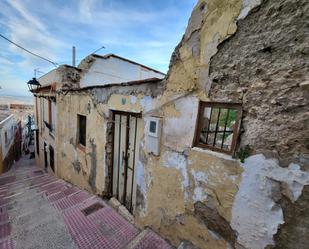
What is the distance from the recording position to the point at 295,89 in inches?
47.9

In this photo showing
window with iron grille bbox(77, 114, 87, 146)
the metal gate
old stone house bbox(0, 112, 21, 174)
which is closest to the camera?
the metal gate

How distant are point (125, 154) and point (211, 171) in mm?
1882

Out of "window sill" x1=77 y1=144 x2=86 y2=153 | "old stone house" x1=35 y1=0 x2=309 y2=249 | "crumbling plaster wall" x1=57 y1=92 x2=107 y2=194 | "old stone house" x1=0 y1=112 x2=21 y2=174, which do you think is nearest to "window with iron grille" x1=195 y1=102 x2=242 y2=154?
"old stone house" x1=35 y1=0 x2=309 y2=249

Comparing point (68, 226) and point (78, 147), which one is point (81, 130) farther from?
point (68, 226)

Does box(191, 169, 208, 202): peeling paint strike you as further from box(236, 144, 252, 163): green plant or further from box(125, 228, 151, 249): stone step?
box(125, 228, 151, 249): stone step

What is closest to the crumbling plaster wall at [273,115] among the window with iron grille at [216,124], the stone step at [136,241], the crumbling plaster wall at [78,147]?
the window with iron grille at [216,124]

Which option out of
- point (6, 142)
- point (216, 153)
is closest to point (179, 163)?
point (216, 153)

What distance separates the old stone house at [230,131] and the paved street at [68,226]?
0.97 ft

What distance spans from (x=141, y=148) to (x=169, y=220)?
1.07 m

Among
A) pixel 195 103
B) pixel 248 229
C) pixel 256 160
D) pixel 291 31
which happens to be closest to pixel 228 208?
pixel 248 229

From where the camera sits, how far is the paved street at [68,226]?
95.3 inches

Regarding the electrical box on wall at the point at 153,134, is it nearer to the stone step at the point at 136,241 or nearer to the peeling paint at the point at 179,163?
the peeling paint at the point at 179,163

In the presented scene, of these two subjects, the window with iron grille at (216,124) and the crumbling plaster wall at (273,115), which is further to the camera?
the window with iron grille at (216,124)

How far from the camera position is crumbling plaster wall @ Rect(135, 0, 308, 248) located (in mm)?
1346
